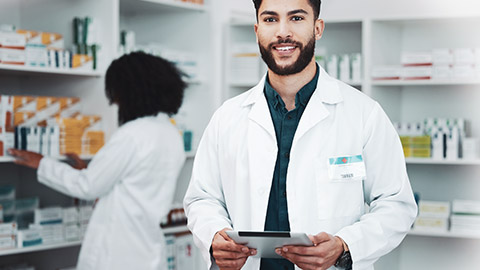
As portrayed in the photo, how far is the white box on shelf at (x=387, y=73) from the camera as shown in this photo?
177 inches

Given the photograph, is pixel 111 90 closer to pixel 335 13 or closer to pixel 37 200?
pixel 37 200

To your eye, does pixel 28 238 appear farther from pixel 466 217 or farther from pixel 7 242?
pixel 466 217

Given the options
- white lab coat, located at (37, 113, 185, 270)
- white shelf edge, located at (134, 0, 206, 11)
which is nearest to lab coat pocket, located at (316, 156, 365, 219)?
white lab coat, located at (37, 113, 185, 270)

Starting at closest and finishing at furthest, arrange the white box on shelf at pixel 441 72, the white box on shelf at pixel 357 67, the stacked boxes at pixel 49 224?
the stacked boxes at pixel 49 224 → the white box on shelf at pixel 441 72 → the white box on shelf at pixel 357 67

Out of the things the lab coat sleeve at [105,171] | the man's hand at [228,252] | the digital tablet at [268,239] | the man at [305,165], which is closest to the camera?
the digital tablet at [268,239]

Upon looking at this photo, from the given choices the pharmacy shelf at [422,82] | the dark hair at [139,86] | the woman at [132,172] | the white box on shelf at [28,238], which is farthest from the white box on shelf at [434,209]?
the white box on shelf at [28,238]

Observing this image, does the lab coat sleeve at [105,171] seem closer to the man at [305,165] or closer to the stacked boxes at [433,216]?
the man at [305,165]

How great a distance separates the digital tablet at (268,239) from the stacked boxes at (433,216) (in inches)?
115

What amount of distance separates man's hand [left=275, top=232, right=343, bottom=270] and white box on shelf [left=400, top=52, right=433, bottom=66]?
295 centimetres

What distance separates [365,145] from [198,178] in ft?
1.73

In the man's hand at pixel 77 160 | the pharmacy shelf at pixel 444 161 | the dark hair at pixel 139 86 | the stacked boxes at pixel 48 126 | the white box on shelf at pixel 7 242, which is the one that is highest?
the dark hair at pixel 139 86

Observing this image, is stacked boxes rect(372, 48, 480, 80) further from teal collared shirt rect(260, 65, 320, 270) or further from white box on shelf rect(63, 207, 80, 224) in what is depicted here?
teal collared shirt rect(260, 65, 320, 270)

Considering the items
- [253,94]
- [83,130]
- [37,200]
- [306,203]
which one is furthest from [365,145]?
[37,200]

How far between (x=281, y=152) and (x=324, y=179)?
0.16 meters
